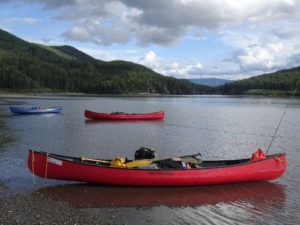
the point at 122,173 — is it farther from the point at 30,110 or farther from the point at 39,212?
the point at 30,110

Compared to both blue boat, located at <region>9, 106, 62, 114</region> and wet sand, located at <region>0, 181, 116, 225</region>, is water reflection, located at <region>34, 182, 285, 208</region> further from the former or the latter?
blue boat, located at <region>9, 106, 62, 114</region>

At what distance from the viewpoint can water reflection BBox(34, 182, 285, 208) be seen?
732 inches

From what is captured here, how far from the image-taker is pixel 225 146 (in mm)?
37500

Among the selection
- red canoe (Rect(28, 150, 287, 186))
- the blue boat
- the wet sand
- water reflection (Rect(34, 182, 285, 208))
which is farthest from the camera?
the blue boat

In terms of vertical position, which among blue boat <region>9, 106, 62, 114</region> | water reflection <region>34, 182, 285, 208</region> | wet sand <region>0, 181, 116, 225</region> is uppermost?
blue boat <region>9, 106, 62, 114</region>

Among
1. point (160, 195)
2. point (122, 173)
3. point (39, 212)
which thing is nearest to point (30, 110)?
point (122, 173)

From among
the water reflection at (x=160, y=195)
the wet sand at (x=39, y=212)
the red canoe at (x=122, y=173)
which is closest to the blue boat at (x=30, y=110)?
the red canoe at (x=122, y=173)

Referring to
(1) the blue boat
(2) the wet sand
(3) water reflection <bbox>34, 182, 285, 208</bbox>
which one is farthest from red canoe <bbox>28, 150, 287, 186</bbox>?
(1) the blue boat

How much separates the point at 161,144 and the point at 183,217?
875 inches

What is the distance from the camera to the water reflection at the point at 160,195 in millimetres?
18594

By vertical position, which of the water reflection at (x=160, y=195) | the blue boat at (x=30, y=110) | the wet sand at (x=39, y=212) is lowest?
the water reflection at (x=160, y=195)

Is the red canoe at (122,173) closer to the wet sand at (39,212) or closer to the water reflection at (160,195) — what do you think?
the water reflection at (160,195)

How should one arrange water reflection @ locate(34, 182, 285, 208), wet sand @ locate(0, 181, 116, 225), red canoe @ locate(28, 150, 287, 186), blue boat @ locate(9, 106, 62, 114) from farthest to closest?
blue boat @ locate(9, 106, 62, 114) < red canoe @ locate(28, 150, 287, 186) < water reflection @ locate(34, 182, 285, 208) < wet sand @ locate(0, 181, 116, 225)

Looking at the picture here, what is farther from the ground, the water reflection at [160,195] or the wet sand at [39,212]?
the wet sand at [39,212]
